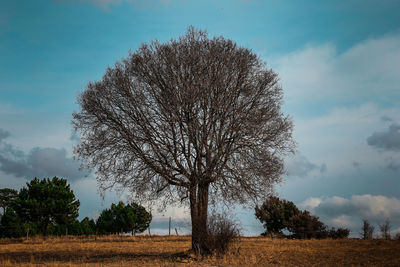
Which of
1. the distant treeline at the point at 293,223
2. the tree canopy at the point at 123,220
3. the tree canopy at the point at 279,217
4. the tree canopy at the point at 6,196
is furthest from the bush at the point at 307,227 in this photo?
the tree canopy at the point at 6,196

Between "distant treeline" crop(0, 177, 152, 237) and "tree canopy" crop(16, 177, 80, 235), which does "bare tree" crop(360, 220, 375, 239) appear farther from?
"tree canopy" crop(16, 177, 80, 235)

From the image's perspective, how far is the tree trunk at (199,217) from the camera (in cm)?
1723

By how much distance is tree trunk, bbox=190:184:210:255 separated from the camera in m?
17.2

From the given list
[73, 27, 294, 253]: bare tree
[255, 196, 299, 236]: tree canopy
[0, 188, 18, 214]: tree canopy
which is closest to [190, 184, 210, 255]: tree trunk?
[73, 27, 294, 253]: bare tree

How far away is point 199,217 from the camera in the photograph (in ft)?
57.2

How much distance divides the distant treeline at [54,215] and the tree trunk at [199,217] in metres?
21.6

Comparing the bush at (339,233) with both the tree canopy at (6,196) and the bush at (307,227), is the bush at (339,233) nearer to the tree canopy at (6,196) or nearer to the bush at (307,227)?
the bush at (307,227)

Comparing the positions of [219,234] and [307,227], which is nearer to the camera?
[219,234]

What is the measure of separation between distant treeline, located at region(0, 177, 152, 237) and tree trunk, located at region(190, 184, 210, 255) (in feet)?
70.9

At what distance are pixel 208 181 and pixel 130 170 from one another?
12.5ft

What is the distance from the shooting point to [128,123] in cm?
1817

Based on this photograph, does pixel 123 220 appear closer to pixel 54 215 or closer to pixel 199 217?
pixel 54 215

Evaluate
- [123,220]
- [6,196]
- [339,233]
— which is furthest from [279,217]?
[6,196]

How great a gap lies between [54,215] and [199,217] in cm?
3451
